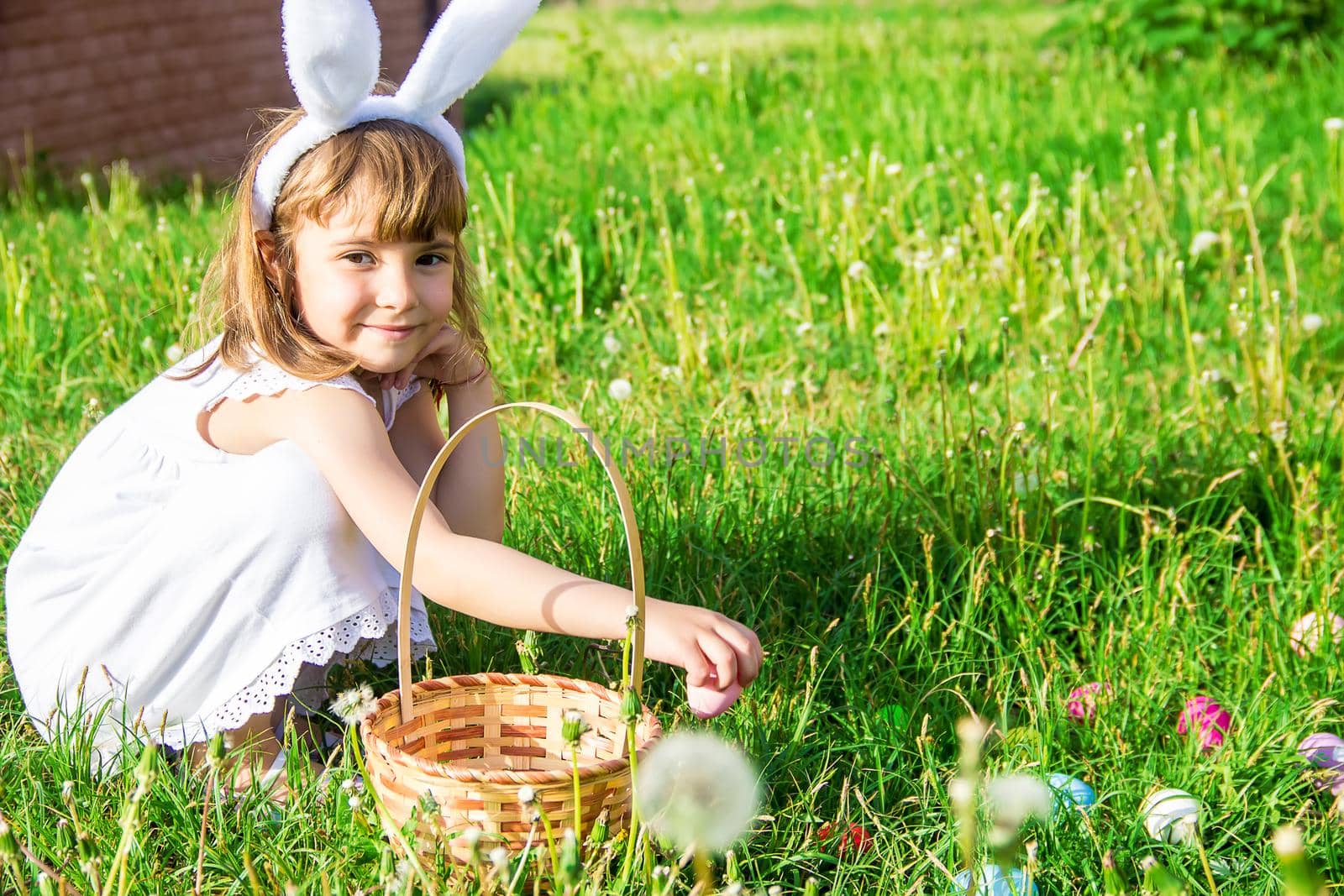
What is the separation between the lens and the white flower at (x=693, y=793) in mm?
1349

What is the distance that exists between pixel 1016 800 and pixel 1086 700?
2.58ft

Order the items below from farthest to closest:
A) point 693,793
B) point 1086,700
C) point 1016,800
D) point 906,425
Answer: point 906,425 < point 1086,700 < point 693,793 < point 1016,800

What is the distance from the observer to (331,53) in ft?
5.71

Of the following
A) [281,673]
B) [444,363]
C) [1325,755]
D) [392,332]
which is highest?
[392,332]

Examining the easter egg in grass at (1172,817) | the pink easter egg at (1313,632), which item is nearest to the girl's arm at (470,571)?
the easter egg in grass at (1172,817)

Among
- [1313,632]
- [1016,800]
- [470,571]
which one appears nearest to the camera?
[1016,800]

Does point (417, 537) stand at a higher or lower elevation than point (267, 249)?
lower

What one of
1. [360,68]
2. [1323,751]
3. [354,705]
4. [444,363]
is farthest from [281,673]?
[1323,751]

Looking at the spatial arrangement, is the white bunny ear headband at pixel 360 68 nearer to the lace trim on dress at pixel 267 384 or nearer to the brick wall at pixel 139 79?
the lace trim on dress at pixel 267 384

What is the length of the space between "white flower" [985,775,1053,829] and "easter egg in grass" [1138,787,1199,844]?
0.39 feet

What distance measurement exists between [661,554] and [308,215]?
2.52ft

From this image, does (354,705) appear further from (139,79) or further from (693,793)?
(139,79)

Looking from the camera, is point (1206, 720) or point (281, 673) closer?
point (281, 673)

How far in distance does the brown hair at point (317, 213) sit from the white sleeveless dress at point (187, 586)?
0.17 feet
